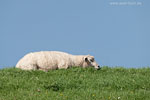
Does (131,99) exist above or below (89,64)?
below

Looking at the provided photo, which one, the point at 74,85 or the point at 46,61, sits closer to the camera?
the point at 74,85

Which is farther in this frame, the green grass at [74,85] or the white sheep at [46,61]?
the white sheep at [46,61]

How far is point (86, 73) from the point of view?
655 inches

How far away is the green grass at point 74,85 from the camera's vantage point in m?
10.8

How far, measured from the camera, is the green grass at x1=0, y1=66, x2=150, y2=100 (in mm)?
10766

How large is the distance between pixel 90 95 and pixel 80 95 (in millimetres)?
355

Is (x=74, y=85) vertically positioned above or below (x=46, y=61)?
below

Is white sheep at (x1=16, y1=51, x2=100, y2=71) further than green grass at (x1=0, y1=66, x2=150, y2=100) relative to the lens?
Yes

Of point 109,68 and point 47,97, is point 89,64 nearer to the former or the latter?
point 109,68

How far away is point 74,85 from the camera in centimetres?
1344

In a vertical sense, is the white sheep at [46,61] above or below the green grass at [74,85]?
above

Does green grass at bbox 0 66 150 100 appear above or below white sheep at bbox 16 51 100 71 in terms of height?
below

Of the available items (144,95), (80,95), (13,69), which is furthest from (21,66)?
(144,95)

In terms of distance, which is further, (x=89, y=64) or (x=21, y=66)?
(x=89, y=64)
